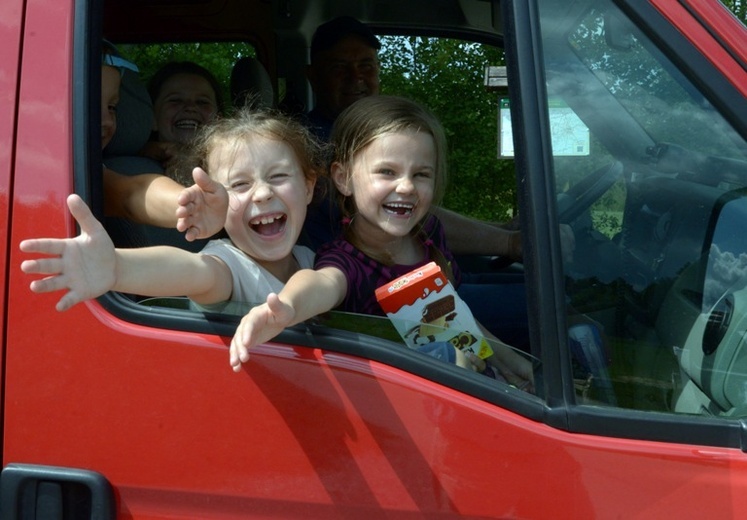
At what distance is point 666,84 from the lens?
149 cm

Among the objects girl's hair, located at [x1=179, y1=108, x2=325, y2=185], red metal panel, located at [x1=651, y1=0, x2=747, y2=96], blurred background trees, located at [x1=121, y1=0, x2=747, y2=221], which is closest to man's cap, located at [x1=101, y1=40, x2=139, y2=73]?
girl's hair, located at [x1=179, y1=108, x2=325, y2=185]

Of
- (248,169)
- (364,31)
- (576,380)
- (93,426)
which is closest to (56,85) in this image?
(248,169)

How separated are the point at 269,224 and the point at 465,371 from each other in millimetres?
501

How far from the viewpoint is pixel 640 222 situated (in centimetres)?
160

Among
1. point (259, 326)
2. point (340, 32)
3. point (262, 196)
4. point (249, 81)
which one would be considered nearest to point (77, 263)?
point (259, 326)

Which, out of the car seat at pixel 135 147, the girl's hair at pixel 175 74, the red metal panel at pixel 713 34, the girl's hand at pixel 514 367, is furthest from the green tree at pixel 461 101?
the red metal panel at pixel 713 34

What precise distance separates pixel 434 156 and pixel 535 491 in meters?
0.81

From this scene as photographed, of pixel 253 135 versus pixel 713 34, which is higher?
pixel 713 34

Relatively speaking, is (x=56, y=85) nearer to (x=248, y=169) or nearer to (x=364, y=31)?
(x=248, y=169)

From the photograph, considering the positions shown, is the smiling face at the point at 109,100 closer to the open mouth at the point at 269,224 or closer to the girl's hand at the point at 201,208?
the open mouth at the point at 269,224

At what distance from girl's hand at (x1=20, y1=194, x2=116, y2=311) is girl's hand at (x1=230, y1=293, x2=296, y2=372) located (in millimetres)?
190

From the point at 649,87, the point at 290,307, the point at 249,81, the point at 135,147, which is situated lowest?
the point at 290,307

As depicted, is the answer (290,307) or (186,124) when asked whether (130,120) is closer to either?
(186,124)

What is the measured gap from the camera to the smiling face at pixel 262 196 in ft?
5.73
